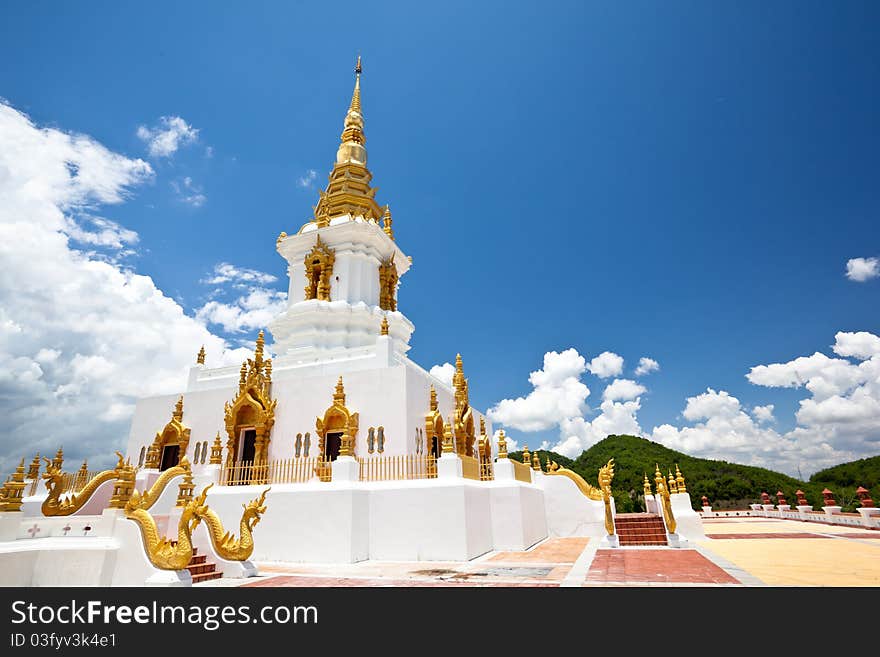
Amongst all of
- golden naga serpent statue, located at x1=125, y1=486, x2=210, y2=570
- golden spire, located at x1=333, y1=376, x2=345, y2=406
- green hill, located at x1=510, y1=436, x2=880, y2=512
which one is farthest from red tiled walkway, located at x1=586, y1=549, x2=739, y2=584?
green hill, located at x1=510, y1=436, x2=880, y2=512

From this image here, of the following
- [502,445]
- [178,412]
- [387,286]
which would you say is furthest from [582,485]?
[178,412]

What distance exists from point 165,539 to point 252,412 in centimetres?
895

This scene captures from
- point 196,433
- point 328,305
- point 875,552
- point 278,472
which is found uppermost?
point 328,305

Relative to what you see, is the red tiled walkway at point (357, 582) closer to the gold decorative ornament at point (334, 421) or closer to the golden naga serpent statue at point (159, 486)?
the golden naga serpent statue at point (159, 486)

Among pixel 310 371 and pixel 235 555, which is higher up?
pixel 310 371

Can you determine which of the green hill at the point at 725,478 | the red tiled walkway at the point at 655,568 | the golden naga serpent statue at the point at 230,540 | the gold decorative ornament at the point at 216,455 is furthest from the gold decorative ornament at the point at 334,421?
the green hill at the point at 725,478

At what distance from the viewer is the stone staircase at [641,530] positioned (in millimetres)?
14695

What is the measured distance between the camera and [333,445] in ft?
54.0

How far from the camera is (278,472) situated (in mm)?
14211

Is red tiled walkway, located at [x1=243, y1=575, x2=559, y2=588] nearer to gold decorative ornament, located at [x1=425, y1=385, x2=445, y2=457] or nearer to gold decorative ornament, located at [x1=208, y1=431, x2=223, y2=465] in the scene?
gold decorative ornament, located at [x1=208, y1=431, x2=223, y2=465]

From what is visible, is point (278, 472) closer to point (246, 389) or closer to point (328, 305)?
point (246, 389)

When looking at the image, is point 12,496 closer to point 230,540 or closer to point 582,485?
point 230,540
